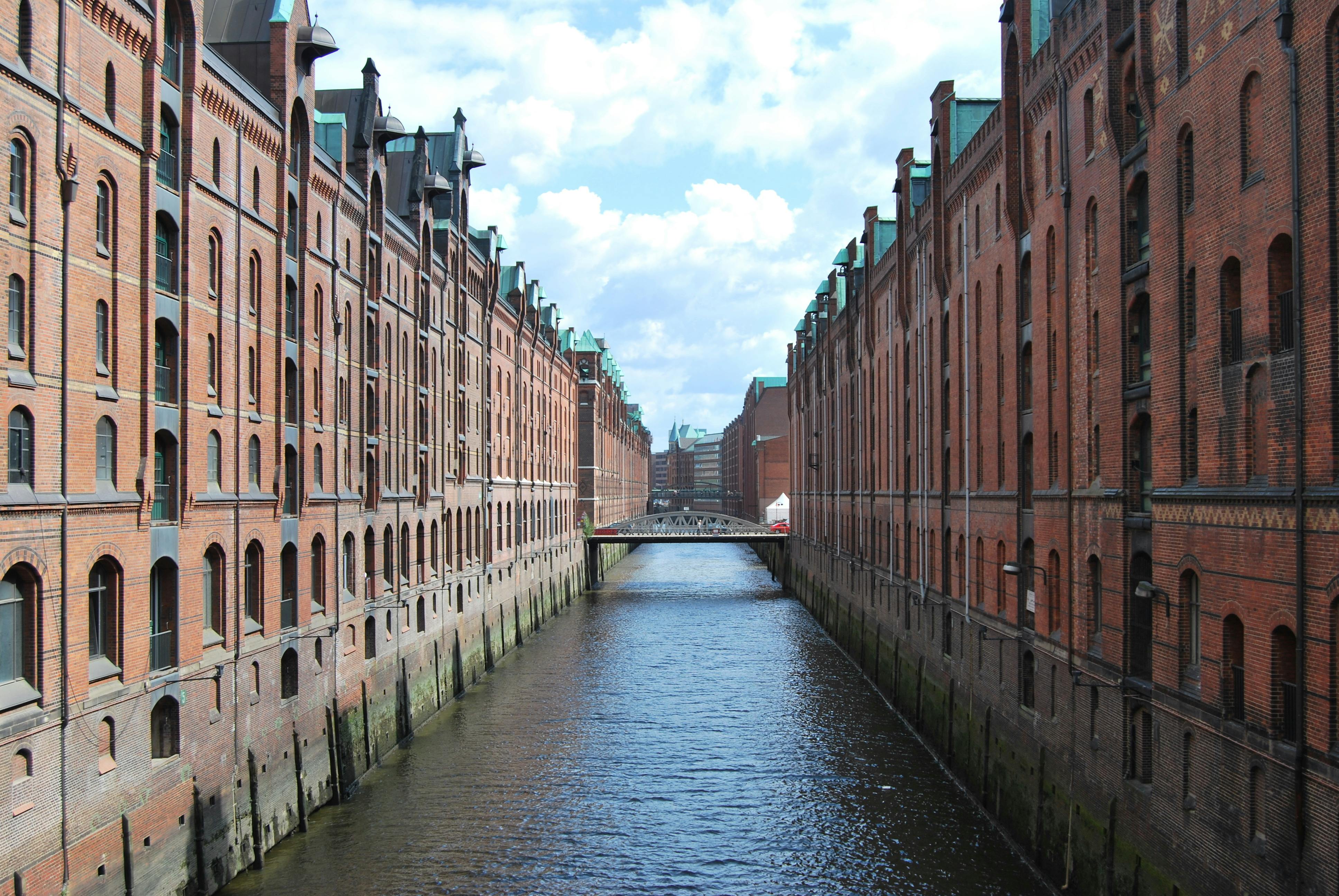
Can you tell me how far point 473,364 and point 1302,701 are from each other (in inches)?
1468

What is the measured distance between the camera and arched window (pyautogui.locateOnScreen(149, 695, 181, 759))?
695 inches

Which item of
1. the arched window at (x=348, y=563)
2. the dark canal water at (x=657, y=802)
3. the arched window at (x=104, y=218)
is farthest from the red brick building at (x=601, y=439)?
the arched window at (x=104, y=218)

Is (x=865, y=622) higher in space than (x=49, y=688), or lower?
lower

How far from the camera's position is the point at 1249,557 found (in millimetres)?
13484

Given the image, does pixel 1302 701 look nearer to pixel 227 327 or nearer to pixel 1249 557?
pixel 1249 557

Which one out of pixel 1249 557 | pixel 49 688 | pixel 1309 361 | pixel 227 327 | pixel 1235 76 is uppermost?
pixel 1235 76

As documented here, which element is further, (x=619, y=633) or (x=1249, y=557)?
(x=619, y=633)

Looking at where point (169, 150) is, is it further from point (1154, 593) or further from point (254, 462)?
point (1154, 593)

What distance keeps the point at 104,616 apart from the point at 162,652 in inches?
69.0

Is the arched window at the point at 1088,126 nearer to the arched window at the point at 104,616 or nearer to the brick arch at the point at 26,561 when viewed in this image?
the arched window at the point at 104,616

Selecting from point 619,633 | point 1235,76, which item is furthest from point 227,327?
point 619,633

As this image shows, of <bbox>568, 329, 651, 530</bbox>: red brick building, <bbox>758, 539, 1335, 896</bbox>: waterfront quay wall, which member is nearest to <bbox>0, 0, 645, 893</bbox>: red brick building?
<bbox>758, 539, 1335, 896</bbox>: waterfront quay wall

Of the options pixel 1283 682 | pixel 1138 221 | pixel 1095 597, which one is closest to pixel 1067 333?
pixel 1138 221

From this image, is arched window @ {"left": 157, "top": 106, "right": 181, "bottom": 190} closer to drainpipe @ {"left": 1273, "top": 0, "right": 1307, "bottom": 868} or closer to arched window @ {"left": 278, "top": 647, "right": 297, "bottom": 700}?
arched window @ {"left": 278, "top": 647, "right": 297, "bottom": 700}
